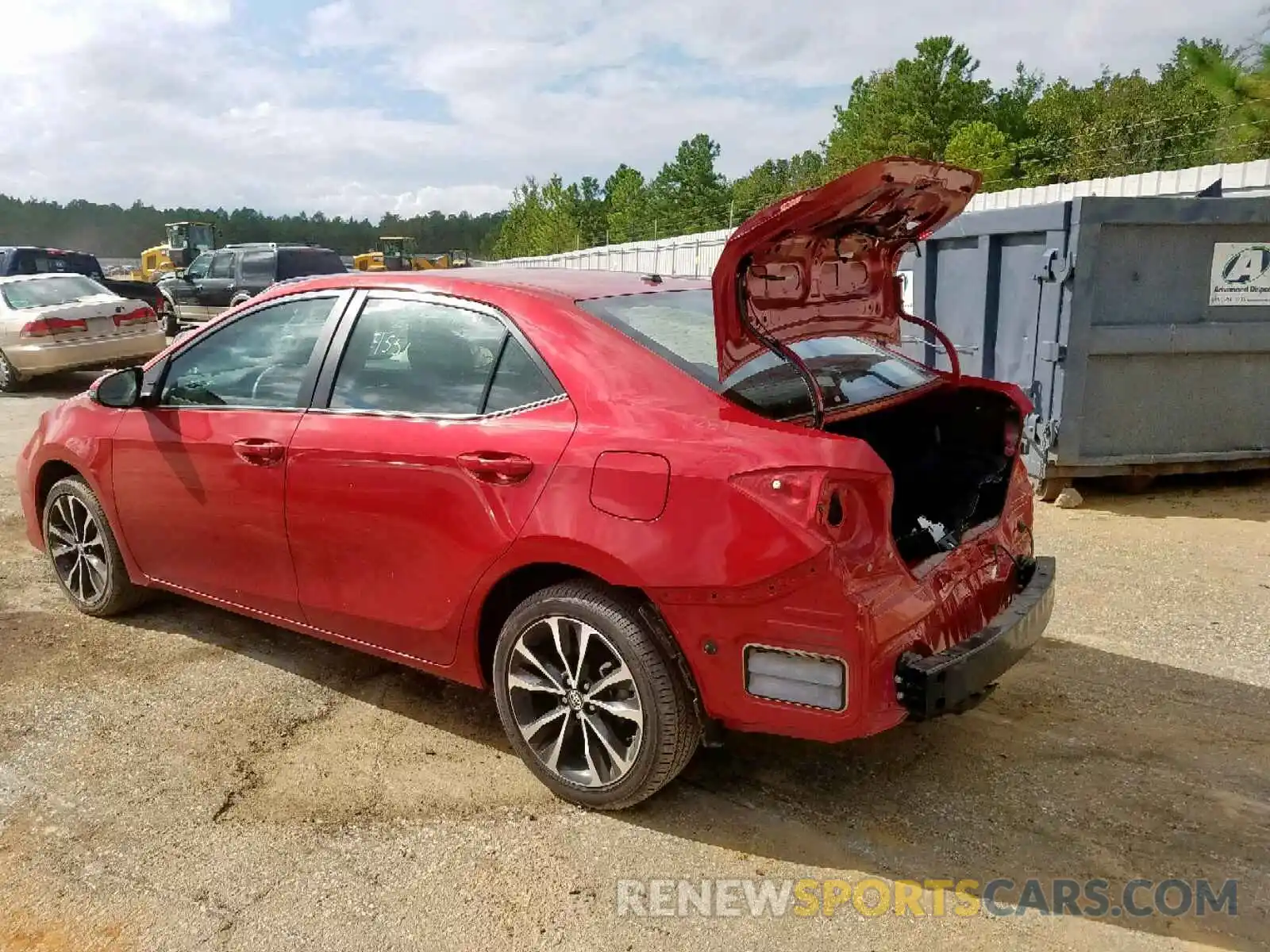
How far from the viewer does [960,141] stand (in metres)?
40.2

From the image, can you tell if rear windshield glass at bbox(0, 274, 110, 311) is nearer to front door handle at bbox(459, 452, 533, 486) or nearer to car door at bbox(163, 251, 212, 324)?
car door at bbox(163, 251, 212, 324)

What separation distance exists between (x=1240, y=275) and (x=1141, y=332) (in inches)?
29.7

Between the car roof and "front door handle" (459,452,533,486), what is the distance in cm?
59

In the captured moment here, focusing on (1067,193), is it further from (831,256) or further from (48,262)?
(48,262)

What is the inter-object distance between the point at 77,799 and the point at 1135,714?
3649mm

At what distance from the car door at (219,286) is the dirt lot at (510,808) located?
1531cm

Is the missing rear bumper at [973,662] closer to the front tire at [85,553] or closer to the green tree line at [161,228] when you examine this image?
the front tire at [85,553]

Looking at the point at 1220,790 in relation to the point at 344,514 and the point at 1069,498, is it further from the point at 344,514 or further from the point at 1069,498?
the point at 1069,498

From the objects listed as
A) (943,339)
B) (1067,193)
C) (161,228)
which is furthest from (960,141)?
(161,228)

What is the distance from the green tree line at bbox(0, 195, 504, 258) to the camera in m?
110

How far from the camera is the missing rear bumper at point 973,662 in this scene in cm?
260

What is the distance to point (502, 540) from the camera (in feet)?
9.74

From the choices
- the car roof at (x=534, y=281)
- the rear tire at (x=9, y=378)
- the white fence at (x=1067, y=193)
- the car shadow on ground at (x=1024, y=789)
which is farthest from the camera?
the rear tire at (x=9, y=378)

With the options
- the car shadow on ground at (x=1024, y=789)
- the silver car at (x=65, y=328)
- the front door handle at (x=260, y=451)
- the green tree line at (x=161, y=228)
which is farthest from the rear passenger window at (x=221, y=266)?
the green tree line at (x=161, y=228)
